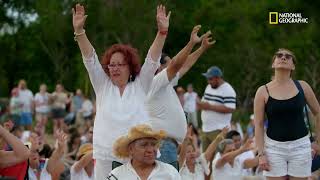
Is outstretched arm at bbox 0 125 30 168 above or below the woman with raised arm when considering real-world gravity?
below

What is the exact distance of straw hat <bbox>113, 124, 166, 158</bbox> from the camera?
7207mm

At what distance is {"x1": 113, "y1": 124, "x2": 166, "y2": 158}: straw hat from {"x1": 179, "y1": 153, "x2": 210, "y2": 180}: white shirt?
363cm

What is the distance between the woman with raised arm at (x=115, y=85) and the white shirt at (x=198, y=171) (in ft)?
10.4

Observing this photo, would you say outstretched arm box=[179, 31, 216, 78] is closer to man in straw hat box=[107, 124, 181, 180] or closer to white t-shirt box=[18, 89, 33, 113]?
man in straw hat box=[107, 124, 181, 180]

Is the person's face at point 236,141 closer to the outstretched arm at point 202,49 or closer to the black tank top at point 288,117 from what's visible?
the outstretched arm at point 202,49

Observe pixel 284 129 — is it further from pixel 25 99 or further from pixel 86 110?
pixel 25 99

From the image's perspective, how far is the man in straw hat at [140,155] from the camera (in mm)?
7213

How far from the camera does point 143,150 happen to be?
7.25 metres

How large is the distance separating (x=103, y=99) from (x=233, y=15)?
28.0m

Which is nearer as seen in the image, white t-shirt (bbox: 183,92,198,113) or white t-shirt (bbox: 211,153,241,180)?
white t-shirt (bbox: 211,153,241,180)

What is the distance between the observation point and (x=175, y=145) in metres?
8.84

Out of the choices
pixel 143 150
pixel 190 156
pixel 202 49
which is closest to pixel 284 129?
pixel 202 49

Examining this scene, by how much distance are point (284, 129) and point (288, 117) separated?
0.12 meters

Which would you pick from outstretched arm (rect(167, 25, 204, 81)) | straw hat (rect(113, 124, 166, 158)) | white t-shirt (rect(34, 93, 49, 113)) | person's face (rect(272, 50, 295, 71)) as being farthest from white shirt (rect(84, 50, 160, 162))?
white t-shirt (rect(34, 93, 49, 113))
